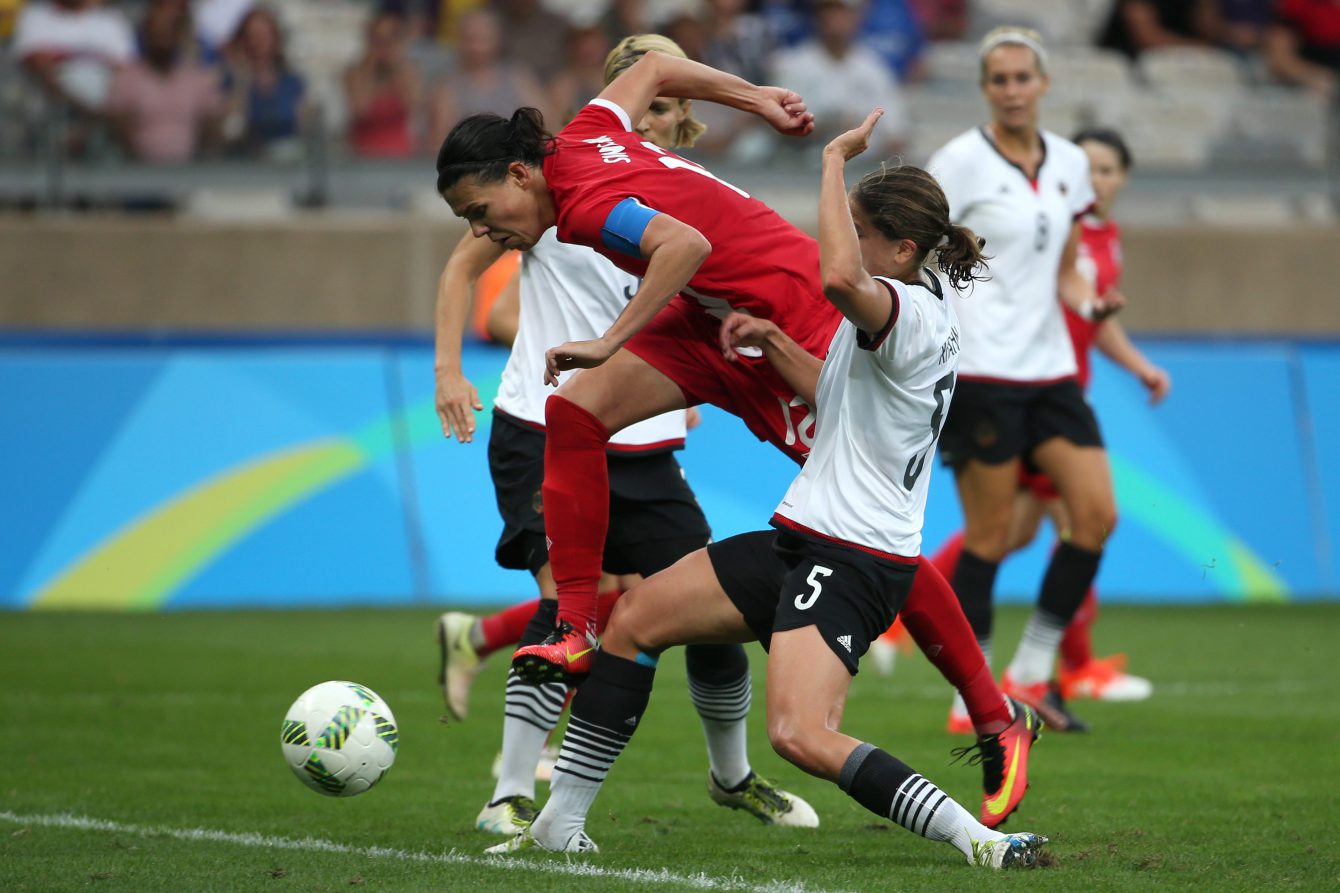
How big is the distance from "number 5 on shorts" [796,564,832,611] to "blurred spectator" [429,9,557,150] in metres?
9.40

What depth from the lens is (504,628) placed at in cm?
669

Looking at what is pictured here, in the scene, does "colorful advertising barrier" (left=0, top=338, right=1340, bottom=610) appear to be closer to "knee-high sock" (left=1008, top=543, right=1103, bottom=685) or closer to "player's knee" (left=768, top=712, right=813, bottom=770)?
"knee-high sock" (left=1008, top=543, right=1103, bottom=685)

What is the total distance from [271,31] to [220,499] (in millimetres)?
4026

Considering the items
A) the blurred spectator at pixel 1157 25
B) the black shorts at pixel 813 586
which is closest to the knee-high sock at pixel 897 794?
the black shorts at pixel 813 586

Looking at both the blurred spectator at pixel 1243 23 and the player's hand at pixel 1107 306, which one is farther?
the blurred spectator at pixel 1243 23

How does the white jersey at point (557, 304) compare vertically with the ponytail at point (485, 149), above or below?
below

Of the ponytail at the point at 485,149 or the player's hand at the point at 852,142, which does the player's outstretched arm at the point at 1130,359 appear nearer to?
the player's hand at the point at 852,142

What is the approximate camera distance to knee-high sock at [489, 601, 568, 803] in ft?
17.6

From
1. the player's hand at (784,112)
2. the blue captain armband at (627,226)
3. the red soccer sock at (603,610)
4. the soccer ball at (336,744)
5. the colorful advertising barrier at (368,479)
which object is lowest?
the colorful advertising barrier at (368,479)

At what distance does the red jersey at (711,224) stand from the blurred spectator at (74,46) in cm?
893

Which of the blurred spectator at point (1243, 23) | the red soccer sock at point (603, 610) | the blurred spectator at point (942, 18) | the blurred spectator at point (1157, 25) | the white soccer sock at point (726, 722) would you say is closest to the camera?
the red soccer sock at point (603, 610)

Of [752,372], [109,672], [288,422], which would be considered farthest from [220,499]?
[752,372]

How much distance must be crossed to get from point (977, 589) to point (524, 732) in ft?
8.18

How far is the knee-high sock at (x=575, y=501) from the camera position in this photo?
4.93 metres
